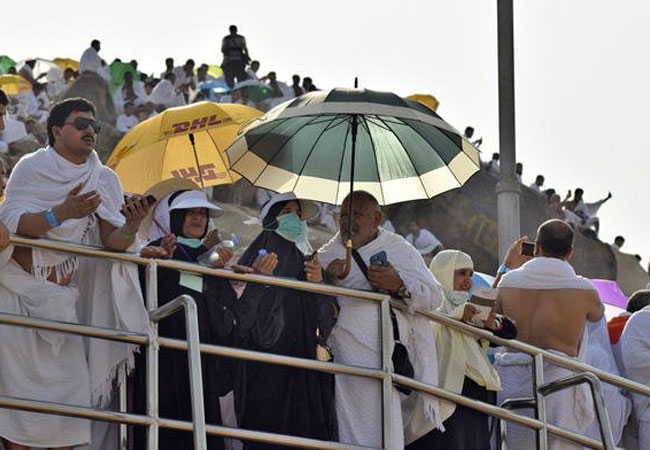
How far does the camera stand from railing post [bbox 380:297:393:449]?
29.1 ft

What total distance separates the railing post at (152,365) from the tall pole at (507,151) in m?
4.77

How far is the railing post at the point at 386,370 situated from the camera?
8883mm

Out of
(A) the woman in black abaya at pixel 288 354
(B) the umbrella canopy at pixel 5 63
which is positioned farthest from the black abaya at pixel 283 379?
(B) the umbrella canopy at pixel 5 63

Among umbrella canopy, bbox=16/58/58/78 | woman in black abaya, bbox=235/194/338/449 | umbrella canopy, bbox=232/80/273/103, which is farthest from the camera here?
umbrella canopy, bbox=16/58/58/78

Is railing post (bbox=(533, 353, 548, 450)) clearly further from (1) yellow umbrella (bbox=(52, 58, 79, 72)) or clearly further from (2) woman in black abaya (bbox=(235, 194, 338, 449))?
(1) yellow umbrella (bbox=(52, 58, 79, 72))

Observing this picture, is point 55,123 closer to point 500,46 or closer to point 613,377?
point 613,377

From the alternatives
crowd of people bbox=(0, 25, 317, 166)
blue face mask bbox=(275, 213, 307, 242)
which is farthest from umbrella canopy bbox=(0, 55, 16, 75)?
blue face mask bbox=(275, 213, 307, 242)

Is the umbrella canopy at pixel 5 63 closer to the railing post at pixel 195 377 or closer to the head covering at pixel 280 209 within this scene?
the head covering at pixel 280 209

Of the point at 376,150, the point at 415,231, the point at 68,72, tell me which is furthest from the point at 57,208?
the point at 68,72

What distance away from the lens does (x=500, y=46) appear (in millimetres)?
13234

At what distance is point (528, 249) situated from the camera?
1081 centimetres

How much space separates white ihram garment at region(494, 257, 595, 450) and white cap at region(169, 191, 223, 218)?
204cm

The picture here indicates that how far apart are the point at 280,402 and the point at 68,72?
2031cm

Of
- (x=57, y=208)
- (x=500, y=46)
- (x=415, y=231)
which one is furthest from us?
(x=415, y=231)
